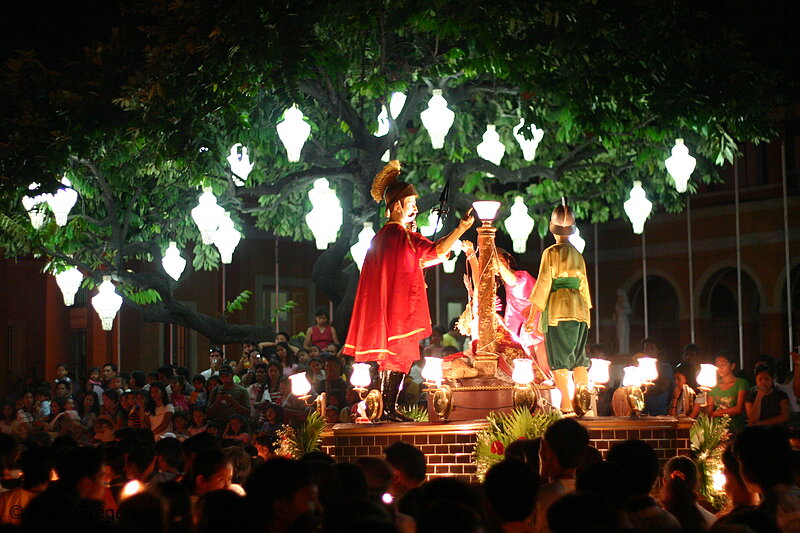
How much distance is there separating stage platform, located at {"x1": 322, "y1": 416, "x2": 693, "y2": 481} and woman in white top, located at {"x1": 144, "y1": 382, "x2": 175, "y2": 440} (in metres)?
4.01

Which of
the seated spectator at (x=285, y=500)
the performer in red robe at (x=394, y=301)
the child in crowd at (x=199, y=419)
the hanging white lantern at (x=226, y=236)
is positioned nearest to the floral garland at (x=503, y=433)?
the performer in red robe at (x=394, y=301)

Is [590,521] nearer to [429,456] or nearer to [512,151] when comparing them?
[429,456]

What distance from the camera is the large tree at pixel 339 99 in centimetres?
1359

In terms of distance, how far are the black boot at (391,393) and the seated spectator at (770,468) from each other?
504cm

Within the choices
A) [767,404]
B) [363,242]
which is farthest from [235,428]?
[767,404]

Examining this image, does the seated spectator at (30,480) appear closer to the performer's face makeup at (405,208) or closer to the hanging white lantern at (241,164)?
the performer's face makeup at (405,208)

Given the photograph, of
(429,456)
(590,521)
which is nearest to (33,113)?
(429,456)

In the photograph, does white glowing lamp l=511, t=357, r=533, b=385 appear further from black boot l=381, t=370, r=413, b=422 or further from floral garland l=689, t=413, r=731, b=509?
floral garland l=689, t=413, r=731, b=509

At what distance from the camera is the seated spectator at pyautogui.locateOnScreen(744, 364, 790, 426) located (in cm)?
1182

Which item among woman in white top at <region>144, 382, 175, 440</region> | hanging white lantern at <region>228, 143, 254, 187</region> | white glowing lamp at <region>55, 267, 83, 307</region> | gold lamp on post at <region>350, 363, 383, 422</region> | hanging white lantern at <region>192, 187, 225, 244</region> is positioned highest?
hanging white lantern at <region>228, 143, 254, 187</region>

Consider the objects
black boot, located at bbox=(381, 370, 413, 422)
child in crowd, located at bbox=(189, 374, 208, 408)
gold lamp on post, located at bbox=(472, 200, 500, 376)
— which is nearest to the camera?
black boot, located at bbox=(381, 370, 413, 422)

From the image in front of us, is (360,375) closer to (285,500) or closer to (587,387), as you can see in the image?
(587,387)

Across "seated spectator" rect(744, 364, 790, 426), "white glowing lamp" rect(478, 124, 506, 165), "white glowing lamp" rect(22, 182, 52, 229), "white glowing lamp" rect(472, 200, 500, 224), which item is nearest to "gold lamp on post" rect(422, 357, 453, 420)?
"white glowing lamp" rect(472, 200, 500, 224)

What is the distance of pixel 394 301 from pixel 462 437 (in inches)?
53.7
